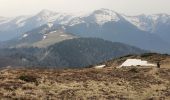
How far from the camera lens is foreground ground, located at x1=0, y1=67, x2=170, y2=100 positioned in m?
37.6

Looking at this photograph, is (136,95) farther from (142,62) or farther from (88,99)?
(142,62)

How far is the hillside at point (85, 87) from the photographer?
37844 millimetres

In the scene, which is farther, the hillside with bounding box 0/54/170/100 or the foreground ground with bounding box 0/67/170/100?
the hillside with bounding box 0/54/170/100

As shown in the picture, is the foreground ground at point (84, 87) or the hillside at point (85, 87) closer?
the foreground ground at point (84, 87)

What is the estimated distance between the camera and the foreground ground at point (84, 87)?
37.6m

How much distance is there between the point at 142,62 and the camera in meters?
95.8

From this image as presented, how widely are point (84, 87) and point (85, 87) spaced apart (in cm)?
13

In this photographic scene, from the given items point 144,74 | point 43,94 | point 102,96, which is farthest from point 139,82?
point 43,94

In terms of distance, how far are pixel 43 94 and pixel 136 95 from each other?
10122mm

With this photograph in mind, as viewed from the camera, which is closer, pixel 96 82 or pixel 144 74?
pixel 96 82

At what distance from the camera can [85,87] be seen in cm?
4381

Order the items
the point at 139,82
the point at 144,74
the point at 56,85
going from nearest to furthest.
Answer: the point at 56,85
the point at 139,82
the point at 144,74

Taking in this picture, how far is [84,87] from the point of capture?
144 feet

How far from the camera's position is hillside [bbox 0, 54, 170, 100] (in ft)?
124
